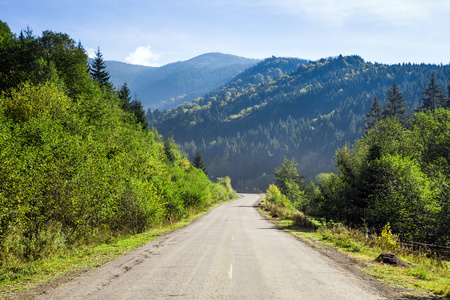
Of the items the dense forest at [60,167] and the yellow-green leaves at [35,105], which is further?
the yellow-green leaves at [35,105]

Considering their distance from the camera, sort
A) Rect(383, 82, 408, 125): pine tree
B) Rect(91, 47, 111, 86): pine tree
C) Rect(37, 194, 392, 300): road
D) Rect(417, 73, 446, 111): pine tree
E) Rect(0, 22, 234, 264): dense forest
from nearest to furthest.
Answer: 1. Rect(37, 194, 392, 300): road
2. Rect(0, 22, 234, 264): dense forest
3. Rect(91, 47, 111, 86): pine tree
4. Rect(417, 73, 446, 111): pine tree
5. Rect(383, 82, 408, 125): pine tree

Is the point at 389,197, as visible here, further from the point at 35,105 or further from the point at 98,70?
the point at 98,70

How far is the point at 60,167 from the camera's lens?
1628cm

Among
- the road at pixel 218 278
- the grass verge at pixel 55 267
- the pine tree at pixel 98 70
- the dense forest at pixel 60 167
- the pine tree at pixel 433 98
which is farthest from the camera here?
the pine tree at pixel 433 98

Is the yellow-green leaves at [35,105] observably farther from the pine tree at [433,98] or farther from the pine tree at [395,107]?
the pine tree at [433,98]

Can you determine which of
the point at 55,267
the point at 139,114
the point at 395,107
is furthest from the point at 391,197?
the point at 395,107

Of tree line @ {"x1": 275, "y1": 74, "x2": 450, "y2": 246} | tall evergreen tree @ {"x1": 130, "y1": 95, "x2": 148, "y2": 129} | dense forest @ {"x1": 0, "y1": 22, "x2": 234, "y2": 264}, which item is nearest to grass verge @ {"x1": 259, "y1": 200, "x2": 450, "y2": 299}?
tree line @ {"x1": 275, "y1": 74, "x2": 450, "y2": 246}

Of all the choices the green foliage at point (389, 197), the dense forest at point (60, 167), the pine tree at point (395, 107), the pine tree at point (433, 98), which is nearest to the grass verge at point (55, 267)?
the dense forest at point (60, 167)

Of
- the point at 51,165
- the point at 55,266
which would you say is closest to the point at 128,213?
the point at 51,165

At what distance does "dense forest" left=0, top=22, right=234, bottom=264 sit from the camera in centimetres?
1330

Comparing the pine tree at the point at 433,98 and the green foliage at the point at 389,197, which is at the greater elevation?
the pine tree at the point at 433,98

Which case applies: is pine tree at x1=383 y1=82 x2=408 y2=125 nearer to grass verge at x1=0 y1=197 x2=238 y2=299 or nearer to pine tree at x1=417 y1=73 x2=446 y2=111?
pine tree at x1=417 y1=73 x2=446 y2=111

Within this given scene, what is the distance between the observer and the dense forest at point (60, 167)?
13297 millimetres

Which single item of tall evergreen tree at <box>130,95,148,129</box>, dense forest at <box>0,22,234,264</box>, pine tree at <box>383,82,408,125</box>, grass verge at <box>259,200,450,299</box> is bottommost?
grass verge at <box>259,200,450,299</box>
